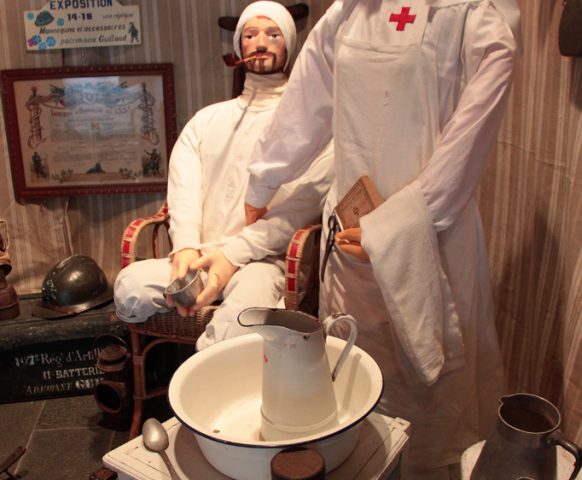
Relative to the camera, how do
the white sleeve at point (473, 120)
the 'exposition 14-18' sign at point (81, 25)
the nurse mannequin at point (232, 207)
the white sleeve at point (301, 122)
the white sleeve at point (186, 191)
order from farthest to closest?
the 'exposition 14-18' sign at point (81, 25)
the white sleeve at point (186, 191)
the nurse mannequin at point (232, 207)
the white sleeve at point (301, 122)
the white sleeve at point (473, 120)

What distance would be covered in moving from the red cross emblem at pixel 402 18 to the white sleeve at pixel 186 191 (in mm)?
920

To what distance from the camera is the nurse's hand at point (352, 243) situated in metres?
1.43

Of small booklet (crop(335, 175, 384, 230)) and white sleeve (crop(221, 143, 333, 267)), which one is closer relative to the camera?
small booklet (crop(335, 175, 384, 230))

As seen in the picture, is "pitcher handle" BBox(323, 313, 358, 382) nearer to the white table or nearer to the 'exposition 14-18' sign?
the white table

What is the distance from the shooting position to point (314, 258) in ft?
6.38

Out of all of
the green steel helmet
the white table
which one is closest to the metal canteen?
the white table

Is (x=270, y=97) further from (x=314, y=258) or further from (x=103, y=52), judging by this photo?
(x=103, y=52)

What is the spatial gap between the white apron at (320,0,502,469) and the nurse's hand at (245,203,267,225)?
35 cm

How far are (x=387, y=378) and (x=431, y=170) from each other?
530 mm

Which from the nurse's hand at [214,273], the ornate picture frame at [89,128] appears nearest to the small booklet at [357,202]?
the nurse's hand at [214,273]

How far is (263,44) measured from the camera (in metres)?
2.04

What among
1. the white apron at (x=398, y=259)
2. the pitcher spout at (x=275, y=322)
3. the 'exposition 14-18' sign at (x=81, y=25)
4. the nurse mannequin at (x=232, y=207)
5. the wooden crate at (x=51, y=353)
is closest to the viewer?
Answer: the pitcher spout at (x=275, y=322)

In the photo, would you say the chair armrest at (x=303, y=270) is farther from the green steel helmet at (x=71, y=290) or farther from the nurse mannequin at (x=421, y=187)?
the green steel helmet at (x=71, y=290)

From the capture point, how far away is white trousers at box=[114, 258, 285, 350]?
1.78 m
